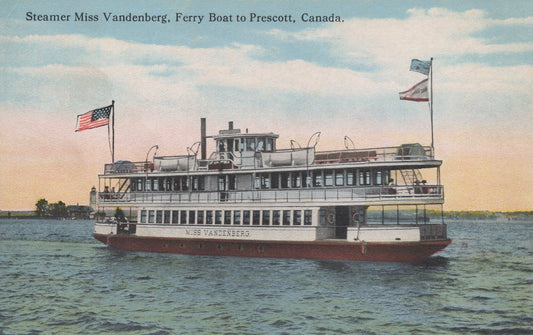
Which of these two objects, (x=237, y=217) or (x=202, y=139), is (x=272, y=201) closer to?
(x=237, y=217)

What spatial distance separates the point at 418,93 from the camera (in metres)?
34.7

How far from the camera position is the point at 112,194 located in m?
45.3

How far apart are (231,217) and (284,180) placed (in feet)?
15.4

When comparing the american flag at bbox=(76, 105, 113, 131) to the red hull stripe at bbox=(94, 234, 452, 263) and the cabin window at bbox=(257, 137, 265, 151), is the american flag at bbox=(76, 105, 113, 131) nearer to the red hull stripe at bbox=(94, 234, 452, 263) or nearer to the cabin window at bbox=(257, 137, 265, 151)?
the red hull stripe at bbox=(94, 234, 452, 263)

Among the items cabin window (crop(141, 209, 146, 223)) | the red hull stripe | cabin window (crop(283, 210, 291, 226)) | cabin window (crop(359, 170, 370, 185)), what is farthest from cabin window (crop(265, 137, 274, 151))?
cabin window (crop(141, 209, 146, 223))

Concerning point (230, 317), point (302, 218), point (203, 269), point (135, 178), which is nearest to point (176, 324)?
point (230, 317)

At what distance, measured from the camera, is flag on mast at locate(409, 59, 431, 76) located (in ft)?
115

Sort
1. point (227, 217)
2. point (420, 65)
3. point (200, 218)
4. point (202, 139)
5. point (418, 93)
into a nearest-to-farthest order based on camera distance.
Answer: point (418, 93) < point (420, 65) < point (227, 217) < point (200, 218) < point (202, 139)

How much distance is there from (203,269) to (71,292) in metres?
8.66

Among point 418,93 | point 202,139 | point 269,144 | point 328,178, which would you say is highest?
point 418,93

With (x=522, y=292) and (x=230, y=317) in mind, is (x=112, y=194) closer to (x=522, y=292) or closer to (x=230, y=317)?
(x=230, y=317)

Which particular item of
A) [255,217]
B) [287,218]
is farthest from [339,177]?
[255,217]

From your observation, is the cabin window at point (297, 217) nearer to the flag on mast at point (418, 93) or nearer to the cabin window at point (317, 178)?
the cabin window at point (317, 178)

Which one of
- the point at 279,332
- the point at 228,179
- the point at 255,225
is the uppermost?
the point at 228,179
